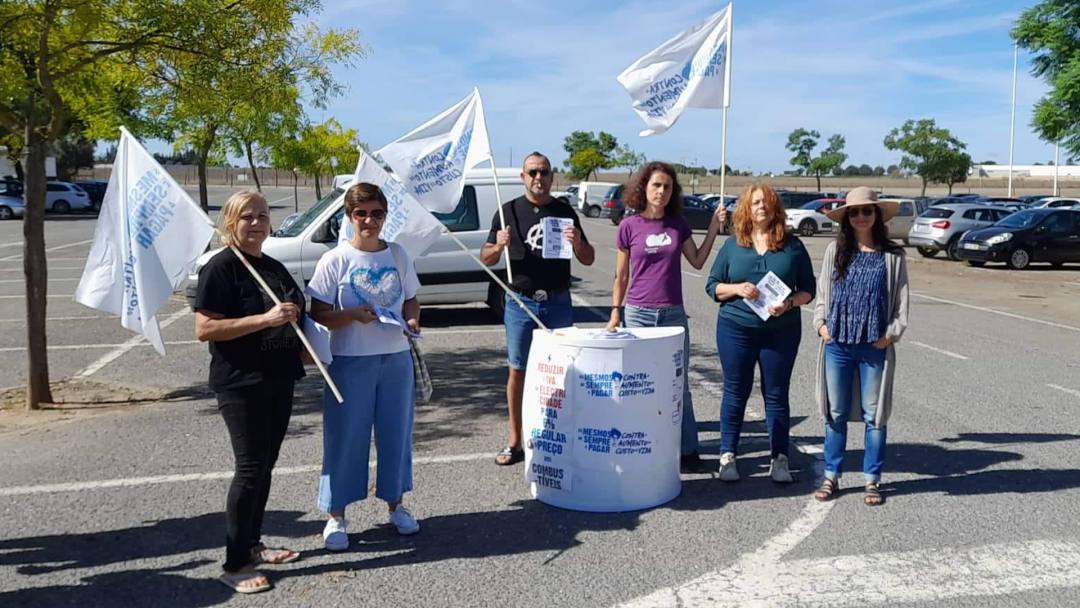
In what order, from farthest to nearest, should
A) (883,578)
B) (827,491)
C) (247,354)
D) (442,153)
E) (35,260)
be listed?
(35,260) < (442,153) < (827,491) < (883,578) < (247,354)

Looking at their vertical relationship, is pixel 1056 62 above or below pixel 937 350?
above

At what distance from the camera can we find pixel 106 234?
453 cm

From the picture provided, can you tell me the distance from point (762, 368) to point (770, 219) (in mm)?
866

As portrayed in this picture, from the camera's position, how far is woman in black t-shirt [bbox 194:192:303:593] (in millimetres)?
3760

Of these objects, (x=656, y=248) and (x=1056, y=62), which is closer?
(x=656, y=248)

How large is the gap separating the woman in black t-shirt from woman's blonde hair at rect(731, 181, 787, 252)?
257 centimetres

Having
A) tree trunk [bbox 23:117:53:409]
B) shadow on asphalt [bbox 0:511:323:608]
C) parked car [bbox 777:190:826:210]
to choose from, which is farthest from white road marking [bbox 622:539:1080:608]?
parked car [bbox 777:190:826:210]

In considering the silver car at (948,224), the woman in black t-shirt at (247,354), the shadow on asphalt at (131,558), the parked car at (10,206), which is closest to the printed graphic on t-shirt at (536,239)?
the woman in black t-shirt at (247,354)

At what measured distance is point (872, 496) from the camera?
500cm

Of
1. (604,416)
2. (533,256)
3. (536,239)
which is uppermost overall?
(536,239)

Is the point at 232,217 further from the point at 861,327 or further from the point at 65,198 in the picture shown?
the point at 65,198

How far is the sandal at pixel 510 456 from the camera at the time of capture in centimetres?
571

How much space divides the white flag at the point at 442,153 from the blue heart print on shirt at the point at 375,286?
157 cm

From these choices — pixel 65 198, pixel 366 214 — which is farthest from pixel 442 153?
pixel 65 198
